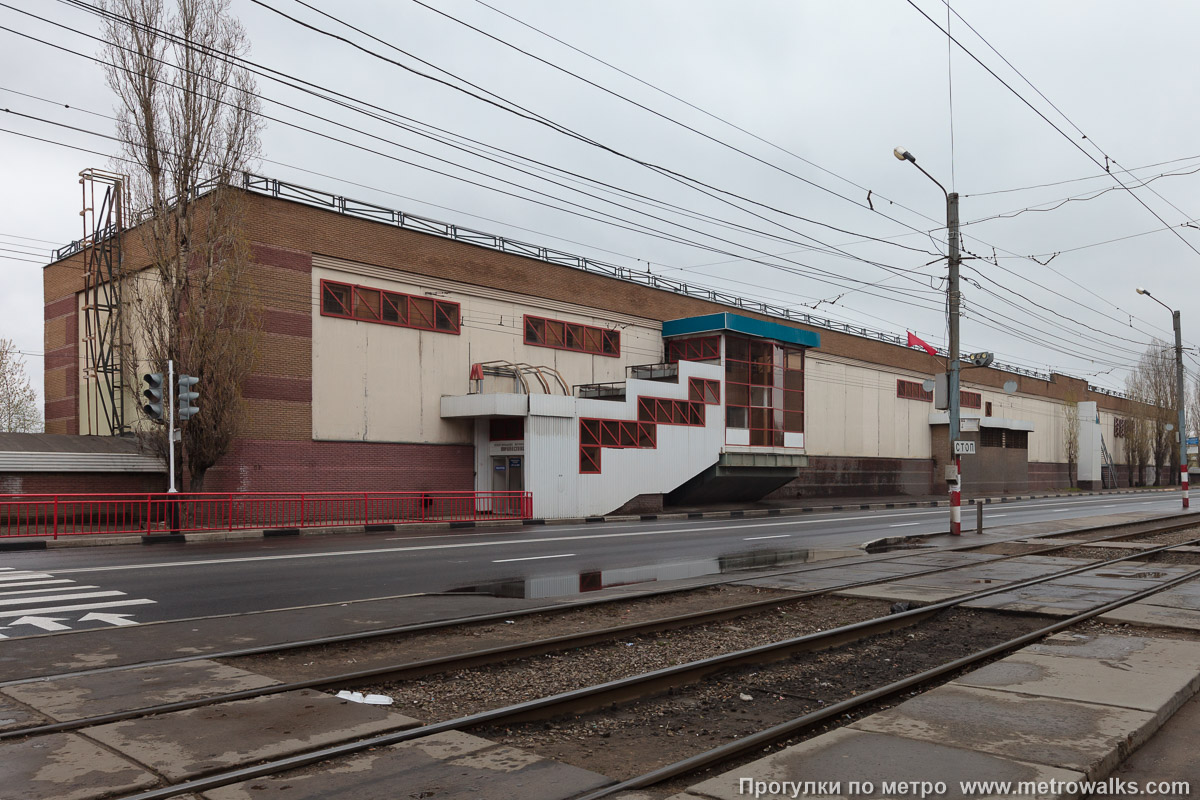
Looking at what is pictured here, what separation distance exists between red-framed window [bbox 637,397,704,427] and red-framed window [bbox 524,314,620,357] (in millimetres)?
3915

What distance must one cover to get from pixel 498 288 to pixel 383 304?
16.4ft

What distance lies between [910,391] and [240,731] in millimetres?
58289

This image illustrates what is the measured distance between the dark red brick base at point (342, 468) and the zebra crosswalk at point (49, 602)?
12.5 m

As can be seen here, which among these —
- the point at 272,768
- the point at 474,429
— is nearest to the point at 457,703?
the point at 272,768

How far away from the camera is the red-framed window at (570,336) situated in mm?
35625

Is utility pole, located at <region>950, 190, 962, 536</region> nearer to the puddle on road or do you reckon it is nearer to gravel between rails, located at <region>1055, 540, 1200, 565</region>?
gravel between rails, located at <region>1055, 540, 1200, 565</region>

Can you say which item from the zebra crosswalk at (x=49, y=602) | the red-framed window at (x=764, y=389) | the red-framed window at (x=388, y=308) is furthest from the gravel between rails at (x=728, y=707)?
the red-framed window at (x=764, y=389)

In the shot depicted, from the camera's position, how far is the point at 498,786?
4953mm

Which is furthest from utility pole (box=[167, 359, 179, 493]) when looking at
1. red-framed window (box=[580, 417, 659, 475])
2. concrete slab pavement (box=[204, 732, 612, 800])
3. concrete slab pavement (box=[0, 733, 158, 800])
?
concrete slab pavement (box=[204, 732, 612, 800])

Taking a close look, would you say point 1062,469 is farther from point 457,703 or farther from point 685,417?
point 457,703

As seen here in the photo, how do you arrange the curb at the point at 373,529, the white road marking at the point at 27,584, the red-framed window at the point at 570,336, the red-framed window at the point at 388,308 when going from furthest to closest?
the red-framed window at the point at 570,336 → the red-framed window at the point at 388,308 → the curb at the point at 373,529 → the white road marking at the point at 27,584

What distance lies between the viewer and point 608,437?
3381cm

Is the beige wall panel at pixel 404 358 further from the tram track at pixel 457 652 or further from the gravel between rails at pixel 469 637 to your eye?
the gravel between rails at pixel 469 637

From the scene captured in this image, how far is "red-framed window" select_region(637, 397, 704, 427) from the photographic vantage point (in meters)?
35.4
